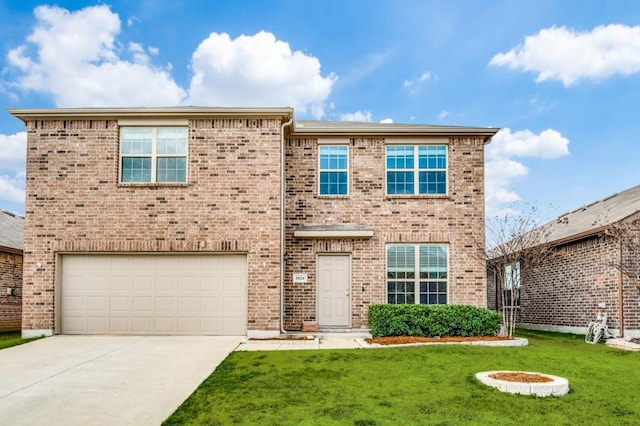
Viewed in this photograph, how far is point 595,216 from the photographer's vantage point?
16969mm

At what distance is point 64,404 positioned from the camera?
23.5 ft

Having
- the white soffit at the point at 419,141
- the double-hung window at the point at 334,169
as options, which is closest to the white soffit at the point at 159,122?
the double-hung window at the point at 334,169

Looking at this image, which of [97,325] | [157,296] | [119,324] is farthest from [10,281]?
[157,296]

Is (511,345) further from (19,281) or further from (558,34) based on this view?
(19,281)

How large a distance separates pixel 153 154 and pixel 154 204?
131cm

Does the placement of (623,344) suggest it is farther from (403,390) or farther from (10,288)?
(10,288)

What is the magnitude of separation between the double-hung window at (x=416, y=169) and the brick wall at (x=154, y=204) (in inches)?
136

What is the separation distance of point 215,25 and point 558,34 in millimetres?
9929

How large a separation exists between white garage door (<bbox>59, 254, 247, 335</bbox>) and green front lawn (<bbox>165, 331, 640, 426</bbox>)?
9.89 feet

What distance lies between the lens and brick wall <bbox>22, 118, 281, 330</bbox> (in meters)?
13.4

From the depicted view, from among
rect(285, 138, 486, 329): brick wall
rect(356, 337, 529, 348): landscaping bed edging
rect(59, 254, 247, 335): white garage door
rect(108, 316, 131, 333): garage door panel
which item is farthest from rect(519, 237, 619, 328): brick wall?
rect(108, 316, 131, 333): garage door panel

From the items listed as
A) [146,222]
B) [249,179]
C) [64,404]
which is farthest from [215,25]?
[64,404]

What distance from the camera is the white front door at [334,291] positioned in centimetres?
1464

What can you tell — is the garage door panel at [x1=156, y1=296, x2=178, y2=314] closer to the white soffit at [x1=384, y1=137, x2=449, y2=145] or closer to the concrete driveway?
the concrete driveway
